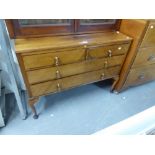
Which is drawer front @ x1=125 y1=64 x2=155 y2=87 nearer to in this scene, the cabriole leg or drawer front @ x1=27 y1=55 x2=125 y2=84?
drawer front @ x1=27 y1=55 x2=125 y2=84

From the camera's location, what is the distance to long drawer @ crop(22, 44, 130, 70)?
3.58 feet

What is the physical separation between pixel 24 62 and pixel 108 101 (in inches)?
44.8

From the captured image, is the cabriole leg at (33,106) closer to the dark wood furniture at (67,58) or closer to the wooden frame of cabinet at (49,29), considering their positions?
the dark wood furniture at (67,58)

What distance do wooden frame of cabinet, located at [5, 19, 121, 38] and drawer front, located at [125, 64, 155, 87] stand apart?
639 mm

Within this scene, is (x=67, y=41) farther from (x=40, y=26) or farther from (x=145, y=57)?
(x=145, y=57)

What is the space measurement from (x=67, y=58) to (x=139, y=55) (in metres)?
0.83

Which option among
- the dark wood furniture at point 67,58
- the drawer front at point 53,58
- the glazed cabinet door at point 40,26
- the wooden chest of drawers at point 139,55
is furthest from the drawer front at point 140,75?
the glazed cabinet door at point 40,26

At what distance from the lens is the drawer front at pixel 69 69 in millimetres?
1194

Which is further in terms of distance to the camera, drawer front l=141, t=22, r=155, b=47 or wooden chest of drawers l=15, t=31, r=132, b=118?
drawer front l=141, t=22, r=155, b=47

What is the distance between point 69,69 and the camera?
1293 millimetres

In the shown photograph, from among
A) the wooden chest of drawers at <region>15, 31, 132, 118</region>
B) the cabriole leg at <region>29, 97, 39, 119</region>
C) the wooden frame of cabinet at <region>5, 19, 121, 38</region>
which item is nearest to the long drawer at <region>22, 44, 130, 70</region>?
the wooden chest of drawers at <region>15, 31, 132, 118</region>
